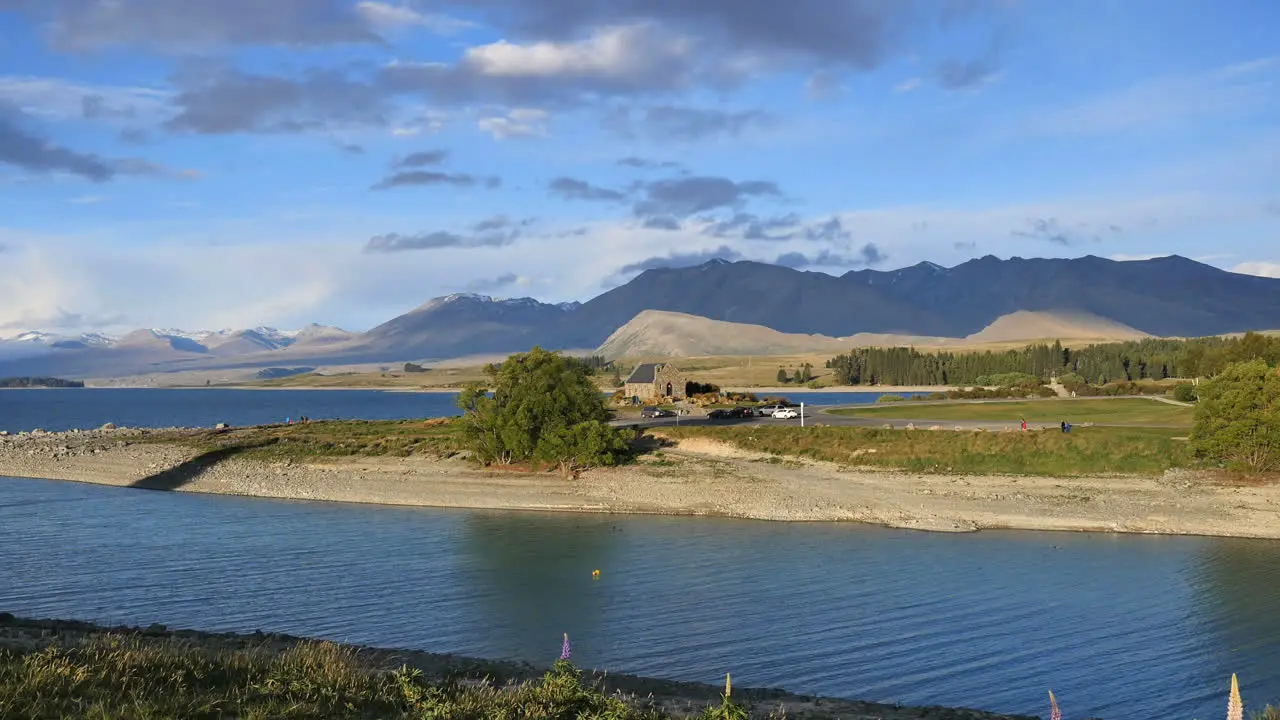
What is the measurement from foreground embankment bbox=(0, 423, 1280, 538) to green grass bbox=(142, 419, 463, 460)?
0.97 feet

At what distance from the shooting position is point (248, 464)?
6944cm

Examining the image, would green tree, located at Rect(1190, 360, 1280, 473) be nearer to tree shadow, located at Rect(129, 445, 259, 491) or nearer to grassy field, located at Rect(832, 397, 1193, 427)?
grassy field, located at Rect(832, 397, 1193, 427)

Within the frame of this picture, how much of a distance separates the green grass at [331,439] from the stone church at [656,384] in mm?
26475

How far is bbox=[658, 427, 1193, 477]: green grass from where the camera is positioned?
55.4m

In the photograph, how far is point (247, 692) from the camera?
1473 cm

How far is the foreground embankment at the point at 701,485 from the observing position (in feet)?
156

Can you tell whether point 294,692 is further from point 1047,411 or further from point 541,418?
point 1047,411

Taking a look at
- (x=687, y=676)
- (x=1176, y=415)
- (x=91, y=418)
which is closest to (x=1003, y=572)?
(x=687, y=676)

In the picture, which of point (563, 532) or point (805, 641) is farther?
point (563, 532)

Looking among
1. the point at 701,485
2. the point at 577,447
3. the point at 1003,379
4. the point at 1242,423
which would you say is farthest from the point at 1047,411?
the point at 1003,379

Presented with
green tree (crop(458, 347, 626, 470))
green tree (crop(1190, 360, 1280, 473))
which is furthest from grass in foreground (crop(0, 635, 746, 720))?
green tree (crop(1190, 360, 1280, 473))

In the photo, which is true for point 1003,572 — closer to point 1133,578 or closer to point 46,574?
point 1133,578

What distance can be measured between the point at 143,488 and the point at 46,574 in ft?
97.9

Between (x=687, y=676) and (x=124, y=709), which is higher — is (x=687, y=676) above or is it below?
below
